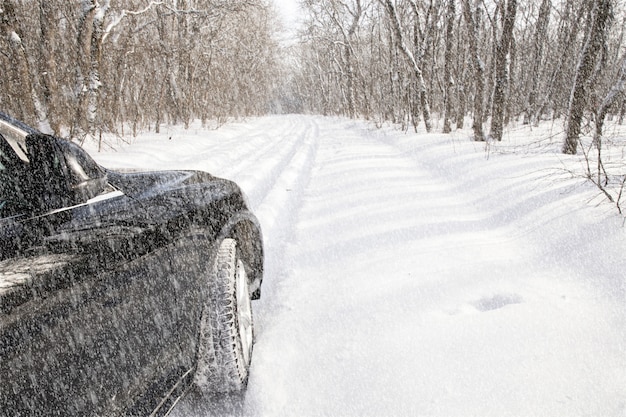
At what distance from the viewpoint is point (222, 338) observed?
169 cm

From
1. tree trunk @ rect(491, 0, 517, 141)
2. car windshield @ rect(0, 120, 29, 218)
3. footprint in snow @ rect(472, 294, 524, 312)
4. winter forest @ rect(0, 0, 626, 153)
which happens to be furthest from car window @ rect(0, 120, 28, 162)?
tree trunk @ rect(491, 0, 517, 141)

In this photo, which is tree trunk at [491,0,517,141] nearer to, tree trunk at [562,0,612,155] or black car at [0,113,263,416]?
tree trunk at [562,0,612,155]

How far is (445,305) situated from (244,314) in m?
1.38

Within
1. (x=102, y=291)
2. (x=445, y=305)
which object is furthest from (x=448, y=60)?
(x=102, y=291)

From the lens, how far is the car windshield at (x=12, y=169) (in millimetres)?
1198

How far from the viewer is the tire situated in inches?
66.4

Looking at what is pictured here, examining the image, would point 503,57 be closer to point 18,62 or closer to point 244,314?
point 244,314

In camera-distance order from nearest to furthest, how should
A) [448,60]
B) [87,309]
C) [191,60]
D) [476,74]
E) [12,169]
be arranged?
[87,309] < [12,169] < [476,74] < [448,60] < [191,60]

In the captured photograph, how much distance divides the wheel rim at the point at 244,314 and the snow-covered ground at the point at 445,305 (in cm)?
16

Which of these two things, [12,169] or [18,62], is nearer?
[12,169]

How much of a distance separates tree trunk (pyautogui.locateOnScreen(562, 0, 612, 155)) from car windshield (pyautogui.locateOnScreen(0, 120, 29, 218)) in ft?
25.4

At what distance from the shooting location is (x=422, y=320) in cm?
234

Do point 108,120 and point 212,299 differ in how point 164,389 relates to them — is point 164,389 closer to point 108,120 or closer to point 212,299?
point 212,299

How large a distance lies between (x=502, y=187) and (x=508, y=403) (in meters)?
3.91
